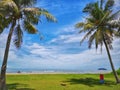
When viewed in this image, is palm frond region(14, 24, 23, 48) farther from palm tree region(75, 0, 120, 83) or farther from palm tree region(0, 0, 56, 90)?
palm tree region(75, 0, 120, 83)

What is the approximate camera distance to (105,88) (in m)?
34.6

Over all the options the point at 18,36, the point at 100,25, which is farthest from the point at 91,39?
the point at 18,36

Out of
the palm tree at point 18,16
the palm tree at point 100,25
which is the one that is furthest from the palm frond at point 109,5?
the palm tree at point 18,16

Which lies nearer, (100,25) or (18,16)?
(18,16)

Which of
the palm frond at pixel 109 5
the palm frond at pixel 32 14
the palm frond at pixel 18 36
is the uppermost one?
the palm frond at pixel 109 5

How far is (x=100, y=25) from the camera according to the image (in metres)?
40.1

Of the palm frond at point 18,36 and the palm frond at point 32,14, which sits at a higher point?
the palm frond at point 32,14

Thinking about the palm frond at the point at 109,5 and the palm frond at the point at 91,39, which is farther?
the palm frond at the point at 109,5

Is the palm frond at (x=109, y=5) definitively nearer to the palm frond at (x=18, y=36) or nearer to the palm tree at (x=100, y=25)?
the palm tree at (x=100, y=25)

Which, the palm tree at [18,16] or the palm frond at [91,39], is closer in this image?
the palm tree at [18,16]

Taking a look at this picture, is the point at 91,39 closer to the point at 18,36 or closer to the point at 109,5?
the point at 109,5

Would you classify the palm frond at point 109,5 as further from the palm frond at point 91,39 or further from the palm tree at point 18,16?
the palm tree at point 18,16

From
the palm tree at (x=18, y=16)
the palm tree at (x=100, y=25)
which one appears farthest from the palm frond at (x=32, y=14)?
the palm tree at (x=100, y=25)

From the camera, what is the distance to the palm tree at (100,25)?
39.4 meters
